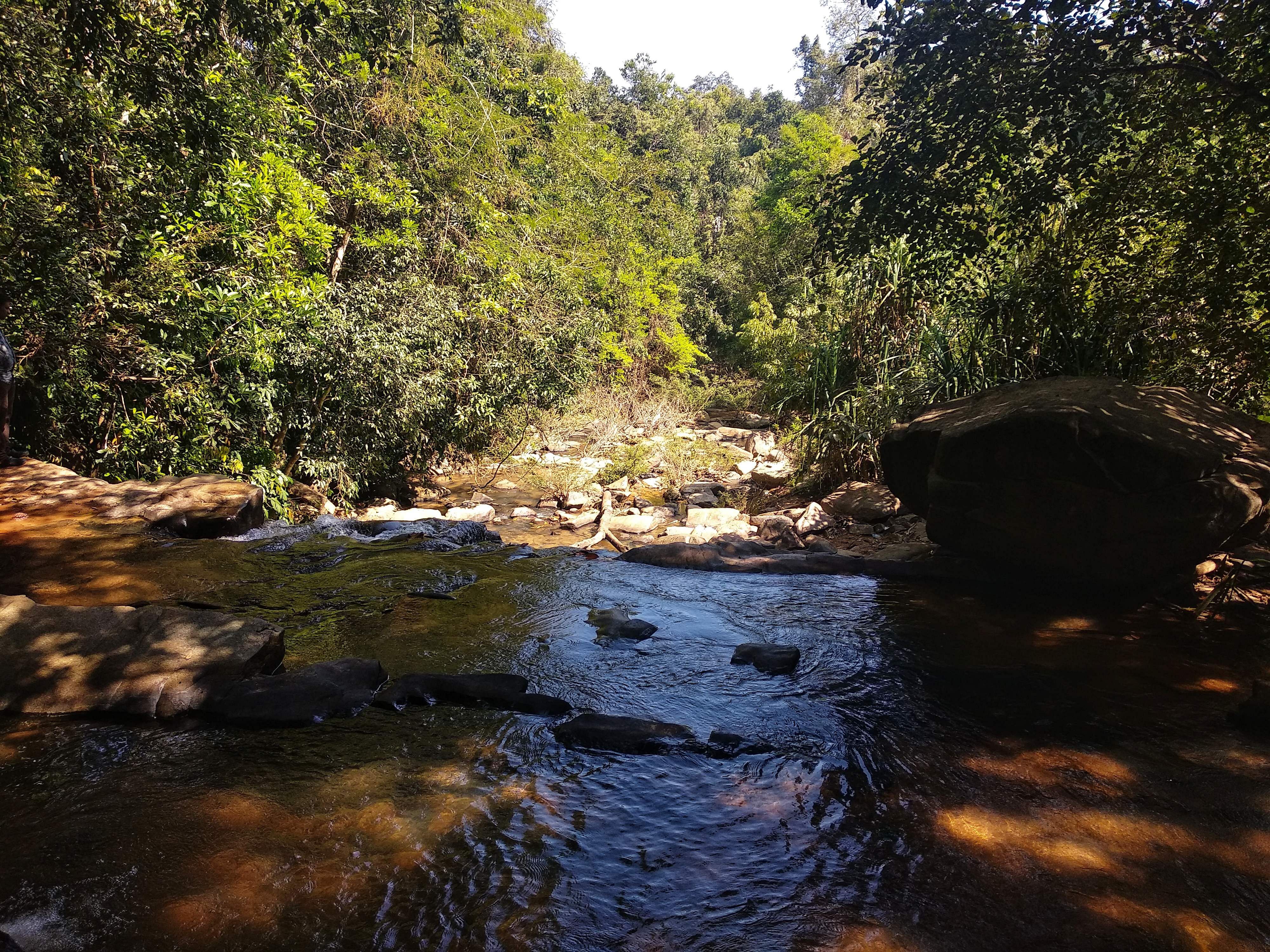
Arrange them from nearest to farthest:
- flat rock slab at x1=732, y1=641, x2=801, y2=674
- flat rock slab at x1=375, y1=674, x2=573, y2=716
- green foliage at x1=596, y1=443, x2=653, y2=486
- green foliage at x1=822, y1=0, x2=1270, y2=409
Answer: flat rock slab at x1=375, y1=674, x2=573, y2=716, flat rock slab at x1=732, y1=641, x2=801, y2=674, green foliage at x1=822, y1=0, x2=1270, y2=409, green foliage at x1=596, y1=443, x2=653, y2=486

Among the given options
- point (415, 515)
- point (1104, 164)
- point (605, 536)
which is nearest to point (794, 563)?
point (605, 536)

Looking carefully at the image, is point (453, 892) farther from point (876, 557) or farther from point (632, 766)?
point (876, 557)

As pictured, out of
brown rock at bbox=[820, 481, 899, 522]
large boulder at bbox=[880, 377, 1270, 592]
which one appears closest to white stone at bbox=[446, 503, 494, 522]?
brown rock at bbox=[820, 481, 899, 522]

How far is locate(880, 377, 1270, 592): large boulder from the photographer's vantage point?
15.8 feet

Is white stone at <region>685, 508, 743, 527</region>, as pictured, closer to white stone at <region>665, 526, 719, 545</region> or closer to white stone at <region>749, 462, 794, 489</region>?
white stone at <region>665, 526, 719, 545</region>

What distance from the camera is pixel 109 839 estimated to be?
264 centimetres

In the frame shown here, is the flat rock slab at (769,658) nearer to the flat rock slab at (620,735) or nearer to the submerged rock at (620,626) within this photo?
the submerged rock at (620,626)

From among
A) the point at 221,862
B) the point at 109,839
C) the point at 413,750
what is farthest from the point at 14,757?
the point at 413,750

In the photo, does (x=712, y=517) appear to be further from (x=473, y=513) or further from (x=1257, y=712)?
(x=1257, y=712)

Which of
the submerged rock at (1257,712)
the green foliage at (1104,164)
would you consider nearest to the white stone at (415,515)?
the green foliage at (1104,164)

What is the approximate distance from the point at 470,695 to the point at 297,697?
0.88 m

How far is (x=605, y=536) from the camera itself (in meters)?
9.38

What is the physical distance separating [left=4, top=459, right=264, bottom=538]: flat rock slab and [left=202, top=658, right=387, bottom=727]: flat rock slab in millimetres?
4091

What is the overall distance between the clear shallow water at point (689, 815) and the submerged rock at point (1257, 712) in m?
0.12
